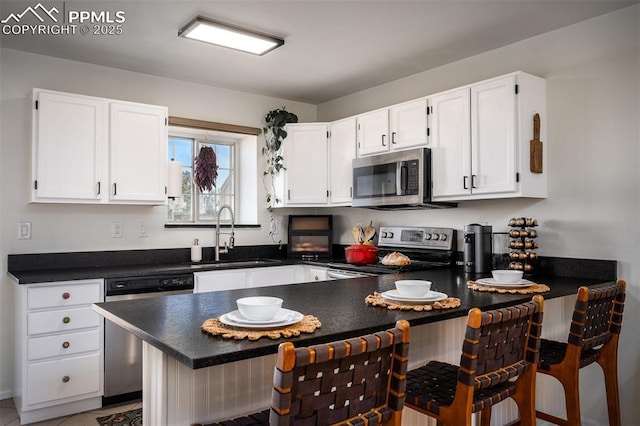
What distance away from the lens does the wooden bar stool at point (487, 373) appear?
143cm

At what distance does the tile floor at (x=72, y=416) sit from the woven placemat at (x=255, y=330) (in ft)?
6.56

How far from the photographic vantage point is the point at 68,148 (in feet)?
10.5

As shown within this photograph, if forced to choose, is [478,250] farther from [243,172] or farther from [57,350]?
[57,350]

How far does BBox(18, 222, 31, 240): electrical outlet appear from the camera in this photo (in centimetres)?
327

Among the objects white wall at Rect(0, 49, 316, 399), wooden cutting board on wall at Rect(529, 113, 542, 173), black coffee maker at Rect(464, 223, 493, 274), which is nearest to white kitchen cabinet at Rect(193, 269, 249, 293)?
white wall at Rect(0, 49, 316, 399)

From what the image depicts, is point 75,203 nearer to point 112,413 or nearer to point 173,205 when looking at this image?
point 173,205

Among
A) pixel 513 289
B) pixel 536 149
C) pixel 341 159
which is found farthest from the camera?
pixel 341 159

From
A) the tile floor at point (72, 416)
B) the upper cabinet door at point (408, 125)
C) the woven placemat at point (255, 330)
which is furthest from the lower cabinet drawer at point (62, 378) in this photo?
the upper cabinet door at point (408, 125)

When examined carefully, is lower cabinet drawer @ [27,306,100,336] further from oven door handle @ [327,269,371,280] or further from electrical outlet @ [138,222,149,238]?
oven door handle @ [327,269,371,280]

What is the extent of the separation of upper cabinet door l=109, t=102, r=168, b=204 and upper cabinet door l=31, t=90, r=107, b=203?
0.27ft

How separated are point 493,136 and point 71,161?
2841 mm

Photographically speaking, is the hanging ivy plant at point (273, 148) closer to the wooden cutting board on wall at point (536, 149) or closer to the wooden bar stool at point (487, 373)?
the wooden cutting board on wall at point (536, 149)

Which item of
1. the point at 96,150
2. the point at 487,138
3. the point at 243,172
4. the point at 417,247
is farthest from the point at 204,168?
the point at 487,138

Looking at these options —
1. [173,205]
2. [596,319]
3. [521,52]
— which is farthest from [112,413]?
[521,52]
